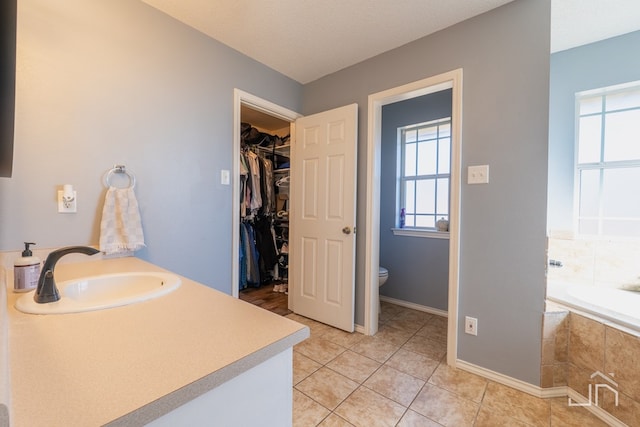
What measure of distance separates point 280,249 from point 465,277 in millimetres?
2429

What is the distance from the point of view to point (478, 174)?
169 cm

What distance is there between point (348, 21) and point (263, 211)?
7.75ft

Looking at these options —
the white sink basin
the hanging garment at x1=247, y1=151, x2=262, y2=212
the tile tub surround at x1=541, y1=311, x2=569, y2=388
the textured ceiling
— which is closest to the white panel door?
the textured ceiling

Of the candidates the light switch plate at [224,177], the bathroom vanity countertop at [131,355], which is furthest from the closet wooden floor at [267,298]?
the bathroom vanity countertop at [131,355]

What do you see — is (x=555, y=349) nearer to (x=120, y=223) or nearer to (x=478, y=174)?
(x=478, y=174)

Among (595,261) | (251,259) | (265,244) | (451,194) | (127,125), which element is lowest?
(251,259)

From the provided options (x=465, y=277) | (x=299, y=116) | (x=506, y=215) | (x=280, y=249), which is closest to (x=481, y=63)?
(x=506, y=215)

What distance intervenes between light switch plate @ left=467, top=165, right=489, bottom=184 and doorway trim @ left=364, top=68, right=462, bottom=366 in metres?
0.06

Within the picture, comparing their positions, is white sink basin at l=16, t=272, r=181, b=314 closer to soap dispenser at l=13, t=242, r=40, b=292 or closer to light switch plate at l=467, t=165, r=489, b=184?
soap dispenser at l=13, t=242, r=40, b=292

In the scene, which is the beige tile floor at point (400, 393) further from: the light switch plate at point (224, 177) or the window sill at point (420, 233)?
the light switch plate at point (224, 177)

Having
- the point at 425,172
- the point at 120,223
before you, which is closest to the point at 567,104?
the point at 425,172

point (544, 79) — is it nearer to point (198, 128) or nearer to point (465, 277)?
point (465, 277)

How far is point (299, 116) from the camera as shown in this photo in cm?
261

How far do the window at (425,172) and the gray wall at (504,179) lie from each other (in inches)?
40.3
